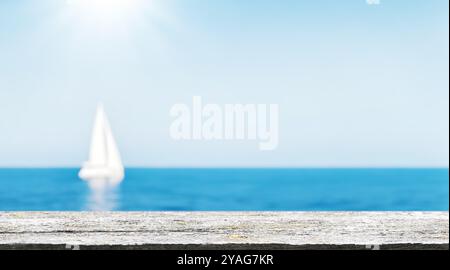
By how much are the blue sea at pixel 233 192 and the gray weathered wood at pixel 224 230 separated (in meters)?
11.8

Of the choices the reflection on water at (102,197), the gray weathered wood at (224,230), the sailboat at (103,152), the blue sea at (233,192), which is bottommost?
the gray weathered wood at (224,230)

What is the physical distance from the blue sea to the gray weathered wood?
38.7 feet

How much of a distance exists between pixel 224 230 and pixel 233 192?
1373 centimetres

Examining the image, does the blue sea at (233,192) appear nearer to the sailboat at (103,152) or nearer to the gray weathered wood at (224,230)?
the sailboat at (103,152)

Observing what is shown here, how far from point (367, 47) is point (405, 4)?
101 centimetres

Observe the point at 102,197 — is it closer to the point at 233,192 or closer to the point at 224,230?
the point at 233,192

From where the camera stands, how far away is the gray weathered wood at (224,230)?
1.13 meters

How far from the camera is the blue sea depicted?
558 inches

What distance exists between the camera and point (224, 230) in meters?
1.29

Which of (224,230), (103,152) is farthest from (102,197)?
(224,230)

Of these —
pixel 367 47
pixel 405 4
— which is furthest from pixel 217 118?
pixel 367 47

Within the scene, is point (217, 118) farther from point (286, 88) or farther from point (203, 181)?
point (203, 181)

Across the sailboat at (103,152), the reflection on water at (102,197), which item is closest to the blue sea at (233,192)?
the reflection on water at (102,197)
